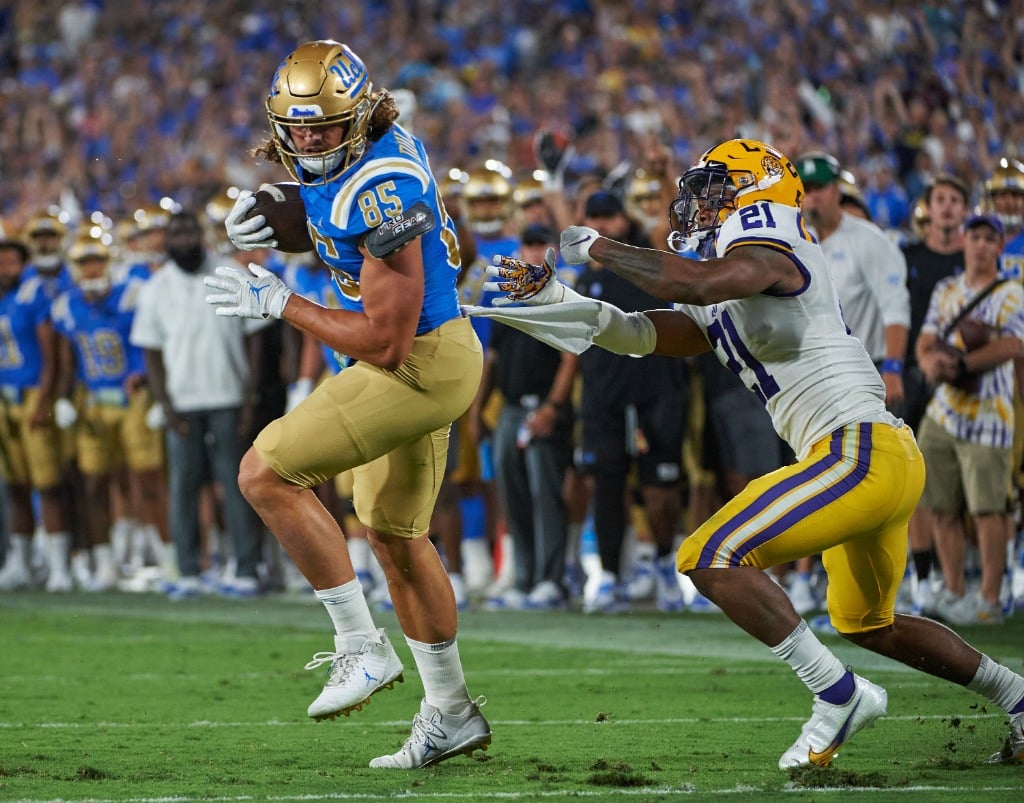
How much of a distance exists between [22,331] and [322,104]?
8093 millimetres

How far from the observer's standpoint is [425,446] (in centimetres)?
548

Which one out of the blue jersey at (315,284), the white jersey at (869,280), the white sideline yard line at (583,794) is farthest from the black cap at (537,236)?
the white sideline yard line at (583,794)

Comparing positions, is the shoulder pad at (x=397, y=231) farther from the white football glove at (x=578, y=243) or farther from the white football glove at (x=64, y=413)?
the white football glove at (x=64, y=413)

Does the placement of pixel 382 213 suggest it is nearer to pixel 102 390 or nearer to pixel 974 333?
pixel 974 333

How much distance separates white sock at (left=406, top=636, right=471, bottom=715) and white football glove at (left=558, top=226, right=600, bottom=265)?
1298 millimetres

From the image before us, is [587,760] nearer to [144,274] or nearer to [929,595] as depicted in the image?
[929,595]

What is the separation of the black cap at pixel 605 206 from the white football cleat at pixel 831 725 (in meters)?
5.12

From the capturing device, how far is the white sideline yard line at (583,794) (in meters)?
4.75

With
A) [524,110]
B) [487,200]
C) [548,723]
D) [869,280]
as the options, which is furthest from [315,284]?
[524,110]

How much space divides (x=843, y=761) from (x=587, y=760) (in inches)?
30.8

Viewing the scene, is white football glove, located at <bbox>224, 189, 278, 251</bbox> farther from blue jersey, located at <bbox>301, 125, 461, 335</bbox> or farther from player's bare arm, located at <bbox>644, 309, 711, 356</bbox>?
player's bare arm, located at <bbox>644, 309, 711, 356</bbox>

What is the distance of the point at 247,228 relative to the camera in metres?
5.42

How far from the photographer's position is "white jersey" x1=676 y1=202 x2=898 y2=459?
520 centimetres

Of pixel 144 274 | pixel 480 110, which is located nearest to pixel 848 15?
pixel 480 110
